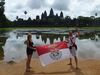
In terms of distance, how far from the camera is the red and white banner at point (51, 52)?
13734 millimetres

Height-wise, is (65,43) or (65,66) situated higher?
(65,43)

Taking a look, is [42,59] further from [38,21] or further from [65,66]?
[38,21]

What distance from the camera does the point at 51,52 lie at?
13859 millimetres

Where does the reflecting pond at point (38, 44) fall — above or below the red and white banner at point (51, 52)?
below

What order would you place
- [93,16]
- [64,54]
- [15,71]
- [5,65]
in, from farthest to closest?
[93,16], [5,65], [64,54], [15,71]

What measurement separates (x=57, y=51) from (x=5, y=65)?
3156 millimetres

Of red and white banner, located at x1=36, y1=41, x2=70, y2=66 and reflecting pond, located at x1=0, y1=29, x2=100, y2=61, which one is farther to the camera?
reflecting pond, located at x1=0, y1=29, x2=100, y2=61

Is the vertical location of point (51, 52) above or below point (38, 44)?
above

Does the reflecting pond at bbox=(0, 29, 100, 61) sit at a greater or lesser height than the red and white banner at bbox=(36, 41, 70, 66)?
lesser

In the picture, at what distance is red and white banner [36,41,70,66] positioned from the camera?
541 inches

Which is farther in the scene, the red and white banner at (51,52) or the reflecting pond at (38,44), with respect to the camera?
the reflecting pond at (38,44)

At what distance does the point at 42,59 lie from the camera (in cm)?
1373

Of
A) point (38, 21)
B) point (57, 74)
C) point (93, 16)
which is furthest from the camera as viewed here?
point (93, 16)

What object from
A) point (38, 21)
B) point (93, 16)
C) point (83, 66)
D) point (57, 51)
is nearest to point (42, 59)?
point (57, 51)
